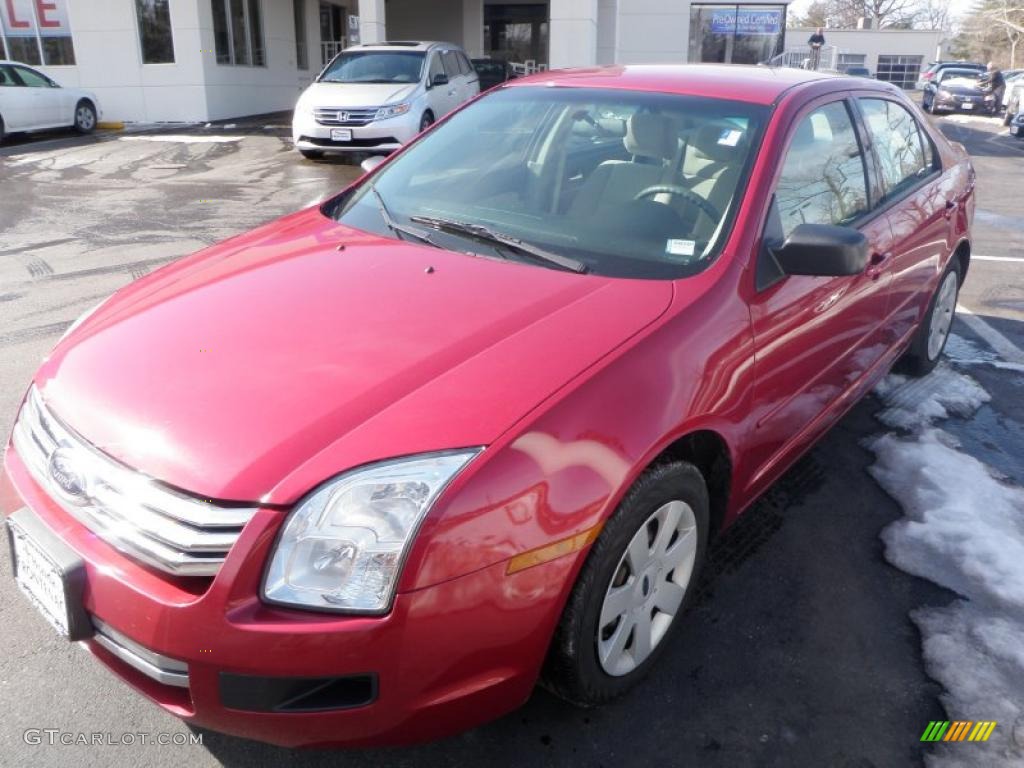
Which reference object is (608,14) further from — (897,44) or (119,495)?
(897,44)

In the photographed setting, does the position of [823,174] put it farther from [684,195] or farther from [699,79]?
[684,195]

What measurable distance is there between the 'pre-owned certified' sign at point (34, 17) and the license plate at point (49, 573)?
20031mm

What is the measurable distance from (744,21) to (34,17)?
2032 centimetres

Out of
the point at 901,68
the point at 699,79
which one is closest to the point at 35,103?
the point at 699,79

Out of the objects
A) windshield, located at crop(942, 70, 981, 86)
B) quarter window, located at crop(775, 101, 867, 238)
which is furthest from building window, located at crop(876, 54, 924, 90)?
quarter window, located at crop(775, 101, 867, 238)

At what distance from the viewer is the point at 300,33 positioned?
23594 millimetres

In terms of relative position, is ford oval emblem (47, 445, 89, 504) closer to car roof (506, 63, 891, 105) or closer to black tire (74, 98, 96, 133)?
car roof (506, 63, 891, 105)

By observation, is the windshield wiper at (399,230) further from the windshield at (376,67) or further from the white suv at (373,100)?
the windshield at (376,67)

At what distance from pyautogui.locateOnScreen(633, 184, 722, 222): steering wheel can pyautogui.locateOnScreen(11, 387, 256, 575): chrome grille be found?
1.75 metres

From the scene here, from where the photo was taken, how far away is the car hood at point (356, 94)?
12.3m

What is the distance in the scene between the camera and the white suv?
12195 millimetres

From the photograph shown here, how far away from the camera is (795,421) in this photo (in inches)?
120

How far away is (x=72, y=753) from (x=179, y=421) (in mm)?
979

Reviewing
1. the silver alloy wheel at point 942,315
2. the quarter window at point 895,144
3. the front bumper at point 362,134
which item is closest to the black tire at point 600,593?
the quarter window at point 895,144
